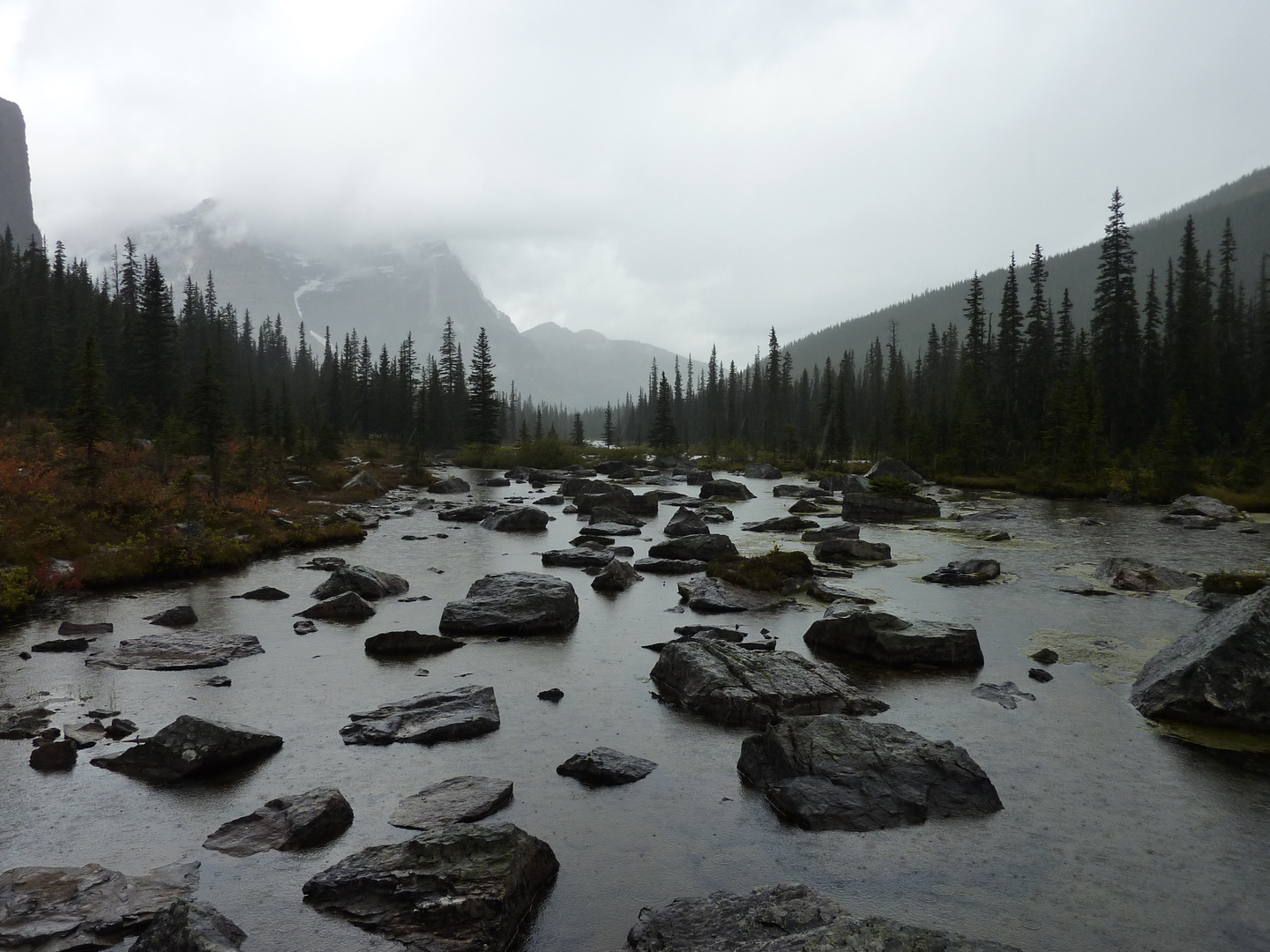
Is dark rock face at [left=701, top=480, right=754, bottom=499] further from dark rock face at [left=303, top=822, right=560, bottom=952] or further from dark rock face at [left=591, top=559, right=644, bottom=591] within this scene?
dark rock face at [left=303, top=822, right=560, bottom=952]

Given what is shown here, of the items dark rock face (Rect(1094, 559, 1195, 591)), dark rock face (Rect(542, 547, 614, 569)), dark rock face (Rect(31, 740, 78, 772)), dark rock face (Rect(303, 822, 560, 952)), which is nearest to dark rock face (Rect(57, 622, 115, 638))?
dark rock face (Rect(31, 740, 78, 772))

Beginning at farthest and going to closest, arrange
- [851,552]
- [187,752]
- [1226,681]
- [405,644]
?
[851,552]
[405,644]
[1226,681]
[187,752]

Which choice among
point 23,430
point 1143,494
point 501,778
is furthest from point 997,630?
point 23,430

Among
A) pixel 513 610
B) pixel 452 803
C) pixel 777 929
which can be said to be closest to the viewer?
pixel 777 929

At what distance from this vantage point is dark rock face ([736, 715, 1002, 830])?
817 centimetres

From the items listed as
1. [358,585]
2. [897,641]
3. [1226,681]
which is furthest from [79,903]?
[1226,681]

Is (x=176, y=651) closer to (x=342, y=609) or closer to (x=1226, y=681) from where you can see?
(x=342, y=609)

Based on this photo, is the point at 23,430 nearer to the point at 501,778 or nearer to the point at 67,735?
the point at 67,735

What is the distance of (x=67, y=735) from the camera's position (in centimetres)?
1004

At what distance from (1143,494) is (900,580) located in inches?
1350

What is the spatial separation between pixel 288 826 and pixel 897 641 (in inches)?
429

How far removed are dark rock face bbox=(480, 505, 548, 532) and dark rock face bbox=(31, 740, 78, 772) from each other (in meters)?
24.0

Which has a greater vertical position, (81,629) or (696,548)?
(696,548)

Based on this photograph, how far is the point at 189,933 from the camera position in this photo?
17.4ft
